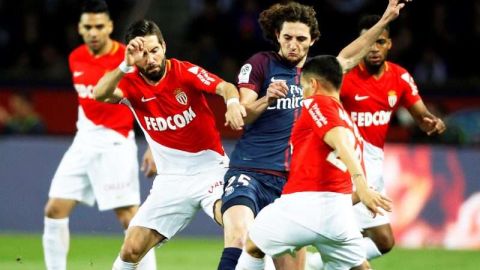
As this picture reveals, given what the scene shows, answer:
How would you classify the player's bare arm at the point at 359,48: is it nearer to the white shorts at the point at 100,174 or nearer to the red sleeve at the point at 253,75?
the red sleeve at the point at 253,75

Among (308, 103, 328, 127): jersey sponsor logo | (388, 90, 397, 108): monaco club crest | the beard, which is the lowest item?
(388, 90, 397, 108): monaco club crest

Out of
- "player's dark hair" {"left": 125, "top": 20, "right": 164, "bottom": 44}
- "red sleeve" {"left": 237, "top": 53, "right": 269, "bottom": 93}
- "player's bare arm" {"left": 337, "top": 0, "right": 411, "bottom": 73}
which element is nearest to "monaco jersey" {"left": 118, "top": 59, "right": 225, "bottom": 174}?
"red sleeve" {"left": 237, "top": 53, "right": 269, "bottom": 93}

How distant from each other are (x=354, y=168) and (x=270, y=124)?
1.67m

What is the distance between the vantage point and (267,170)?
9.14 metres

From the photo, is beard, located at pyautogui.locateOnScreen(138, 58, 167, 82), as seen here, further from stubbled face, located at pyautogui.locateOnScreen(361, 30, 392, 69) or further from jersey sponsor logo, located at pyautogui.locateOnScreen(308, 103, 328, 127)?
stubbled face, located at pyautogui.locateOnScreen(361, 30, 392, 69)

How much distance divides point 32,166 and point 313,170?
9154mm

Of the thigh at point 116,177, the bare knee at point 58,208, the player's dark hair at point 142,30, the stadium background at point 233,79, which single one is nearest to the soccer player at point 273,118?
the player's dark hair at point 142,30

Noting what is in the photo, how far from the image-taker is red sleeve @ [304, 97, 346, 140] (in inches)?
308

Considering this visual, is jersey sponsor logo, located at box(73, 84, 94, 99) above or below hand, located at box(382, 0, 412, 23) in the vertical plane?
below

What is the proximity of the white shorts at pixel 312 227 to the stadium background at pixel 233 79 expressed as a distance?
761 cm

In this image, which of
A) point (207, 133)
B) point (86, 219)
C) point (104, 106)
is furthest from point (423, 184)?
point (207, 133)

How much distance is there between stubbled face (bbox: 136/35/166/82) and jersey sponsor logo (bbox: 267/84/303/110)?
869mm

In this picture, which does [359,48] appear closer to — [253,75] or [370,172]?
[253,75]

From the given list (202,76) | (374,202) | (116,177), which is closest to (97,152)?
(116,177)
